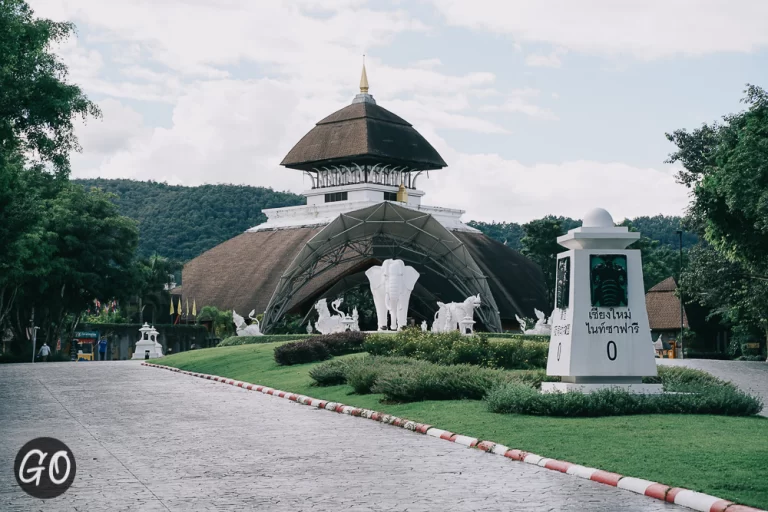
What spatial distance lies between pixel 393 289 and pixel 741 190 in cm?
2158

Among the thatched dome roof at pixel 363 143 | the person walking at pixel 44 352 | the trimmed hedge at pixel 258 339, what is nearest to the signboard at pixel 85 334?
the person walking at pixel 44 352

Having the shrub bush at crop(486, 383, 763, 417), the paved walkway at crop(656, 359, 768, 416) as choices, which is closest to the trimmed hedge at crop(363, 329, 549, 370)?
the paved walkway at crop(656, 359, 768, 416)

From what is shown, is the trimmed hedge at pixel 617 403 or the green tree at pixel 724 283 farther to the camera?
the green tree at pixel 724 283

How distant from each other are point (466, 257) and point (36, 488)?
2170 inches

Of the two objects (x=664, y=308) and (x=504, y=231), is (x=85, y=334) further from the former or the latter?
(x=504, y=231)

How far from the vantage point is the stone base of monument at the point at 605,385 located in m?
19.2

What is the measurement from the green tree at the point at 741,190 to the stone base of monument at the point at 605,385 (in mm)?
14322

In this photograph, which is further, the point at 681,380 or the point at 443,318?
the point at 443,318

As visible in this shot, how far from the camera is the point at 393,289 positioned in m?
51.4

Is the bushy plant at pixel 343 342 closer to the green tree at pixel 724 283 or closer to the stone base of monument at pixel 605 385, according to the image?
the stone base of monument at pixel 605 385

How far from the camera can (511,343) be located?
30.3m

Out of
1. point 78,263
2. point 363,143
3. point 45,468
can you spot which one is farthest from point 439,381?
point 363,143

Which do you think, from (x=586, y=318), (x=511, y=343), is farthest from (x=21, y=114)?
(x=586, y=318)

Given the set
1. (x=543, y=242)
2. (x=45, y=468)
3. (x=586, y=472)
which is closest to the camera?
(x=586, y=472)
